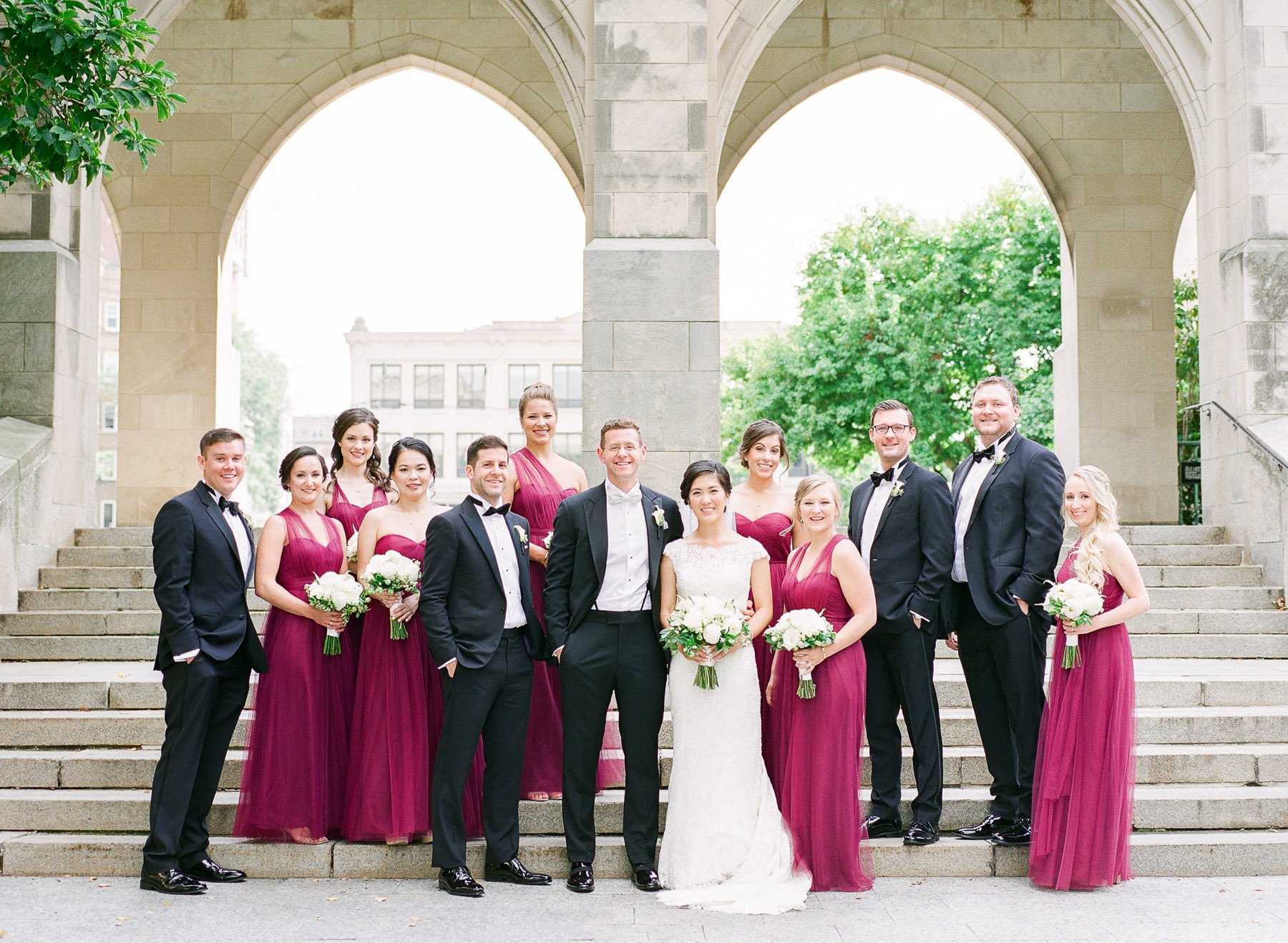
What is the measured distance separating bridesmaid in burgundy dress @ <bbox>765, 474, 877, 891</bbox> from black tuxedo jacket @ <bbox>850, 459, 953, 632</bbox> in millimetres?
229

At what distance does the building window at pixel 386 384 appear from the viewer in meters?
63.5

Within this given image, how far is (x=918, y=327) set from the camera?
95.4 ft

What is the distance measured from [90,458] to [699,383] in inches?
206

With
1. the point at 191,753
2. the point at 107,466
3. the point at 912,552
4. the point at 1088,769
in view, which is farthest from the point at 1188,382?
the point at 107,466

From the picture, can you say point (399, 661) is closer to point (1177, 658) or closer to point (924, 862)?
point (924, 862)

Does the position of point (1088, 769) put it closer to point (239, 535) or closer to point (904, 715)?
point (904, 715)

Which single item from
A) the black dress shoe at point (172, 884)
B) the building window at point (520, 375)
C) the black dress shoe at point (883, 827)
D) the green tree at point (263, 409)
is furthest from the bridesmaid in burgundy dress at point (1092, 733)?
the building window at point (520, 375)

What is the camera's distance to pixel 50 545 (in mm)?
Answer: 9656

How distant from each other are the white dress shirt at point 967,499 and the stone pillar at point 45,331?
23.1 ft

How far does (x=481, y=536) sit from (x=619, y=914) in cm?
178

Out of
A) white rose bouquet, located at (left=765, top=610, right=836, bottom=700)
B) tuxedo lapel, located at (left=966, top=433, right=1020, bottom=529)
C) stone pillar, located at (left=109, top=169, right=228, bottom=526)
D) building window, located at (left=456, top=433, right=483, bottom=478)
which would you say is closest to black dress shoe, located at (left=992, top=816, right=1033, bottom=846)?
white rose bouquet, located at (left=765, top=610, right=836, bottom=700)

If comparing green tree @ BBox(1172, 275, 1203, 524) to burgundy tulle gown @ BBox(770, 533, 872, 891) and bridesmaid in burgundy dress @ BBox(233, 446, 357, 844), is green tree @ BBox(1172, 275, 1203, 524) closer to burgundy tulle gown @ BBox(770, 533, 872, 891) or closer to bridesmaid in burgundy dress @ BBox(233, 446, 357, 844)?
burgundy tulle gown @ BBox(770, 533, 872, 891)

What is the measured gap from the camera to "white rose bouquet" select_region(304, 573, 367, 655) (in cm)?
583

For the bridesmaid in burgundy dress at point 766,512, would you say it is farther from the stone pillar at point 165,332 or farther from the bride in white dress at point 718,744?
the stone pillar at point 165,332
